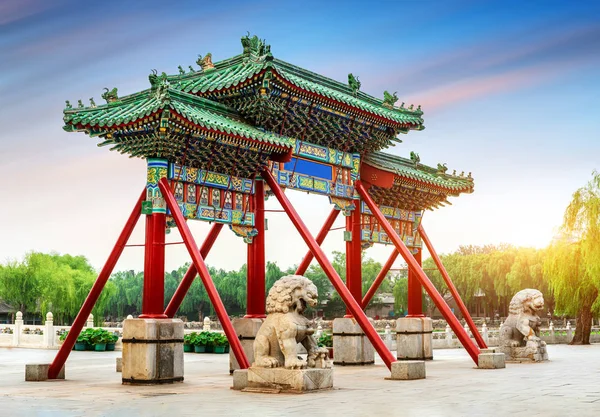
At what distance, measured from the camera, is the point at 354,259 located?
59.9 feet

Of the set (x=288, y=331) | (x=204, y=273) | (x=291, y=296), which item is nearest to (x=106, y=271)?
(x=204, y=273)

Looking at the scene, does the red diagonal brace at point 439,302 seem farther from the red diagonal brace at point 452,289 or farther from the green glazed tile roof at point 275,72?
the green glazed tile roof at point 275,72

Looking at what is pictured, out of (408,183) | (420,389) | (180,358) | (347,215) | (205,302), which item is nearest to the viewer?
(420,389)

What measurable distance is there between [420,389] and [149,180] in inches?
238

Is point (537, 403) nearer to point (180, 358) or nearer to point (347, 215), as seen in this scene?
point (180, 358)

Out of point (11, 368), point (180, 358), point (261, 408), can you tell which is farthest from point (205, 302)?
point (261, 408)

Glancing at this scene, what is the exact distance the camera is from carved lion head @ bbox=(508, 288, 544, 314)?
18297 mm

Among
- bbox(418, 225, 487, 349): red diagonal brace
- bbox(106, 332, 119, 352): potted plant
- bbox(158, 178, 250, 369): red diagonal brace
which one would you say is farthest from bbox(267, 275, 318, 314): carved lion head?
bbox(106, 332, 119, 352): potted plant

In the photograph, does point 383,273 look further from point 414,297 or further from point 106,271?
point 106,271

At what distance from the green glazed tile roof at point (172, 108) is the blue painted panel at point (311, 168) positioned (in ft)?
3.19

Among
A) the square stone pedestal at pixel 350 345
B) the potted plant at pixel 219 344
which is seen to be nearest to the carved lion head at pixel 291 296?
the square stone pedestal at pixel 350 345

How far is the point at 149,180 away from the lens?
1365 cm

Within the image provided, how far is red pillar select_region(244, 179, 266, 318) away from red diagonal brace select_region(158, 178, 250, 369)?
82.3 inches

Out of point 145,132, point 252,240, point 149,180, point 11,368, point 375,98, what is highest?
point 375,98
